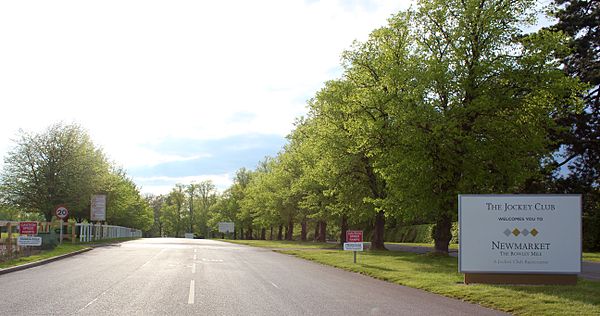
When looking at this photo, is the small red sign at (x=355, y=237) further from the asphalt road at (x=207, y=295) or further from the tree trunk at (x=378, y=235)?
the tree trunk at (x=378, y=235)

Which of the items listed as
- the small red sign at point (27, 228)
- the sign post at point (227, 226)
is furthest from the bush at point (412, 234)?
the small red sign at point (27, 228)

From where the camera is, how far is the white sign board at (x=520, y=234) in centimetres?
1616

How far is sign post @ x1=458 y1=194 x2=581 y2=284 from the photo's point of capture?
1616 centimetres

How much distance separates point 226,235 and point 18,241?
104 metres

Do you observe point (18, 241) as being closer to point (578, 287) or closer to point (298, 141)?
point (578, 287)

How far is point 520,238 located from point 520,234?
12 centimetres

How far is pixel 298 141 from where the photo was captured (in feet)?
182

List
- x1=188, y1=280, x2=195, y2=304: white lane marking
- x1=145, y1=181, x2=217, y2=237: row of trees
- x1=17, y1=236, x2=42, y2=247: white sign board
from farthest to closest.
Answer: x1=145, y1=181, x2=217, y2=237: row of trees, x1=17, y1=236, x2=42, y2=247: white sign board, x1=188, y1=280, x2=195, y2=304: white lane marking

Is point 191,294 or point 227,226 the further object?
point 227,226

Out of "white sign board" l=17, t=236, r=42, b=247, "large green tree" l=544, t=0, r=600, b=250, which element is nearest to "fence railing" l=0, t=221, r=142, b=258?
"white sign board" l=17, t=236, r=42, b=247

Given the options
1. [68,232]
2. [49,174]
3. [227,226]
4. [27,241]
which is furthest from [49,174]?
[227,226]

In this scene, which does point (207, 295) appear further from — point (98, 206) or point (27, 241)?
point (98, 206)

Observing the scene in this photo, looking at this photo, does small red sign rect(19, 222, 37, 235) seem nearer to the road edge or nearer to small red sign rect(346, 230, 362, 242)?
the road edge

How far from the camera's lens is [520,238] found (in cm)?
1642
